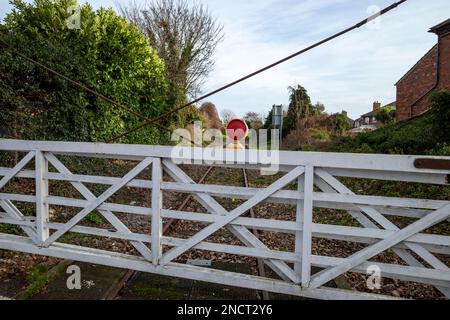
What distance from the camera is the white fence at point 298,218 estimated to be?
2.62 m

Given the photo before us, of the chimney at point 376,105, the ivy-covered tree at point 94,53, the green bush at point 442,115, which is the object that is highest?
the chimney at point 376,105

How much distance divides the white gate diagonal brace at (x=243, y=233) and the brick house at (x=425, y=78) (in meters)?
14.8

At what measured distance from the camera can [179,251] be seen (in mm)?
3191

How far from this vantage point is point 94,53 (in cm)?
860

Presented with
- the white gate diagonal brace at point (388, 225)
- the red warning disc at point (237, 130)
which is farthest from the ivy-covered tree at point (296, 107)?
the white gate diagonal brace at point (388, 225)

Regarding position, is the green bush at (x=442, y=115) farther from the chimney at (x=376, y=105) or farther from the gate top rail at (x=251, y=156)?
the chimney at (x=376, y=105)

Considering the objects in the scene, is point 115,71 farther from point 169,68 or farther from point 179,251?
point 169,68

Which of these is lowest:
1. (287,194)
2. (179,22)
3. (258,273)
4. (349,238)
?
(258,273)

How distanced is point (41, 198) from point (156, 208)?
1.46 m

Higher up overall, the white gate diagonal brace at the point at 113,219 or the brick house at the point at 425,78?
the brick house at the point at 425,78

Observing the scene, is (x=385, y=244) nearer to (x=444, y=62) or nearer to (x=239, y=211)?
(x=239, y=211)

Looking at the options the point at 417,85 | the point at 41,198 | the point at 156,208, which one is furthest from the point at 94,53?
the point at 417,85

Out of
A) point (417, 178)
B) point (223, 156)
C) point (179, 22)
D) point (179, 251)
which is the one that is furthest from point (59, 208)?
point (179, 22)

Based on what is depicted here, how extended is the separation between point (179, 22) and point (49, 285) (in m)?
20.9
